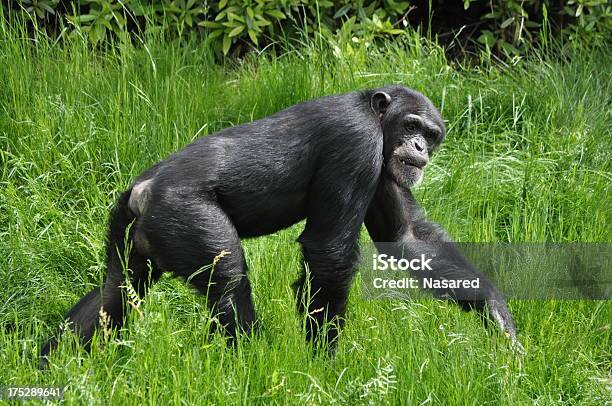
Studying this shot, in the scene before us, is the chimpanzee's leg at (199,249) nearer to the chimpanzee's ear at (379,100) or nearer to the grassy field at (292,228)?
the grassy field at (292,228)

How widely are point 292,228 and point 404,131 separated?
3.96ft

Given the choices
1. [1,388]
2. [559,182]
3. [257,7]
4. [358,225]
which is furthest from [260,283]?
[257,7]

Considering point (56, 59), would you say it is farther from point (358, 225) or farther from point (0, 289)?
point (358, 225)

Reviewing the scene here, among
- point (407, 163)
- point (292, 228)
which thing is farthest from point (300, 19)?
point (407, 163)

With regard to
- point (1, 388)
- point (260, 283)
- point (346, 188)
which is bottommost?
Answer: point (260, 283)

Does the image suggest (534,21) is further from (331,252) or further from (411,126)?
(331,252)

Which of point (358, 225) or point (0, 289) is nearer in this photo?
point (358, 225)

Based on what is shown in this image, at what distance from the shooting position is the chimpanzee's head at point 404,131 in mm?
5031

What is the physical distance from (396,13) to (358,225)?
3723 mm

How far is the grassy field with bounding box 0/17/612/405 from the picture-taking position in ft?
13.2

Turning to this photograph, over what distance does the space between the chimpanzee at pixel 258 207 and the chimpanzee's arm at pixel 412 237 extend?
5 centimetres

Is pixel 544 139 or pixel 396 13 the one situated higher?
pixel 396 13

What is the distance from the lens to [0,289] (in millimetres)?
5125

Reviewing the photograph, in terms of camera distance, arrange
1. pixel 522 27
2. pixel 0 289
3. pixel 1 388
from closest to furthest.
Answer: pixel 1 388, pixel 0 289, pixel 522 27
